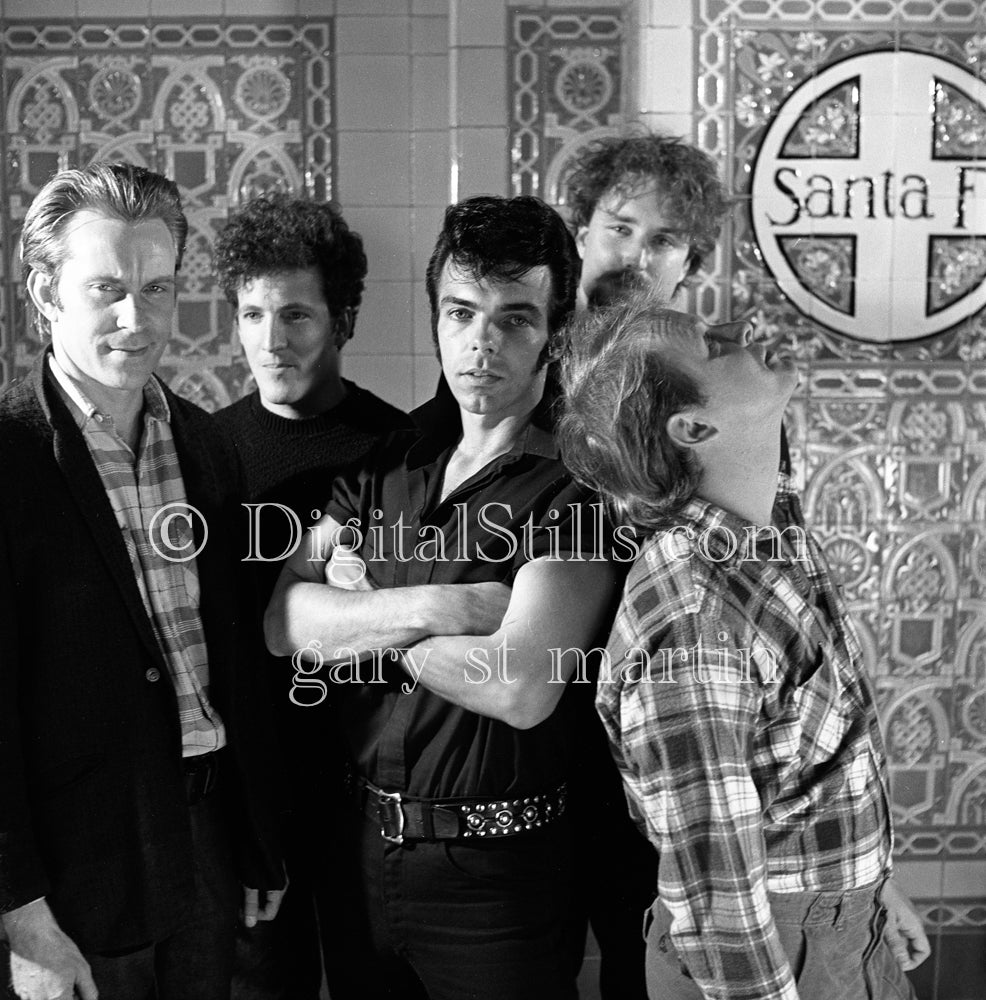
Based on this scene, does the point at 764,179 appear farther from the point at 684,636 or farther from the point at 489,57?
the point at 684,636

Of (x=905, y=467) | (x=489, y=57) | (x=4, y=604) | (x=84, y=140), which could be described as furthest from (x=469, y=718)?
(x=84, y=140)

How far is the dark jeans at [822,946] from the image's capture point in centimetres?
157

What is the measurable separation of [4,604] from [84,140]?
5.70ft

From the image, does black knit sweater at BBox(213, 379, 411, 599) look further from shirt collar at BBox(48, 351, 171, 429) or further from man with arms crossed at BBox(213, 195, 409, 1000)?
shirt collar at BBox(48, 351, 171, 429)

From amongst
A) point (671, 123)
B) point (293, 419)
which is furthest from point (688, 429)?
point (671, 123)

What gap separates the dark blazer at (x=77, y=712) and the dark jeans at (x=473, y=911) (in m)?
0.32

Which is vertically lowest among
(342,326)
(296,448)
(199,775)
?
(199,775)

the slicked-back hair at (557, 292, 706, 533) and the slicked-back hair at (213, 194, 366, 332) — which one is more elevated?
the slicked-back hair at (213, 194, 366, 332)

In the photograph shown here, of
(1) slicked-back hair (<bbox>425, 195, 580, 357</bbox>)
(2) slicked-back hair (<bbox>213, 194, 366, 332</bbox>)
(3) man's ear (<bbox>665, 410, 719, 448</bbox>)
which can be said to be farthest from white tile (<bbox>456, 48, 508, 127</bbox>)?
(3) man's ear (<bbox>665, 410, 719, 448</bbox>)

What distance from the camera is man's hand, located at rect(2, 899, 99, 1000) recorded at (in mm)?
1715

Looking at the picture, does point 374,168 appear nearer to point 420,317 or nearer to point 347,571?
point 420,317

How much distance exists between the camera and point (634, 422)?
1644mm

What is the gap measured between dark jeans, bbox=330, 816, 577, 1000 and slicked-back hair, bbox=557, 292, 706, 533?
0.61 meters

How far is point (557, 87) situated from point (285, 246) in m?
0.91
